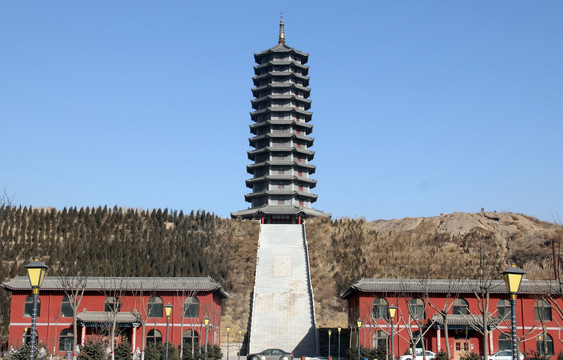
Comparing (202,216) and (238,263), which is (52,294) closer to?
(238,263)

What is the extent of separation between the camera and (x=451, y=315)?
133 feet

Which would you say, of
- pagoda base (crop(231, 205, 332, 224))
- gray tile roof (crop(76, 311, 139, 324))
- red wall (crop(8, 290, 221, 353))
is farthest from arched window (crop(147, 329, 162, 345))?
pagoda base (crop(231, 205, 332, 224))

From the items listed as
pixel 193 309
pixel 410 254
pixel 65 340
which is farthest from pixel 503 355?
pixel 65 340

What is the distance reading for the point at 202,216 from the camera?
227ft

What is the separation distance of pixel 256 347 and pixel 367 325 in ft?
24.9

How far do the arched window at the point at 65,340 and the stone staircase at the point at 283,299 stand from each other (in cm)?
1139

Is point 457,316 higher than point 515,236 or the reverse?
the reverse

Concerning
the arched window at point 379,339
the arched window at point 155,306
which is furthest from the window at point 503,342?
the arched window at point 155,306

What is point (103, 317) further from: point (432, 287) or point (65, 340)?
point (432, 287)

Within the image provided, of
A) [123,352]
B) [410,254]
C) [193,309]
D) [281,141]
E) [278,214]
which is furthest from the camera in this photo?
[281,141]

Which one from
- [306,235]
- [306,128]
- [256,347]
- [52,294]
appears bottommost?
[256,347]

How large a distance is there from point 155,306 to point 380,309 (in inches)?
560

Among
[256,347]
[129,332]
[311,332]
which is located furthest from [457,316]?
[129,332]

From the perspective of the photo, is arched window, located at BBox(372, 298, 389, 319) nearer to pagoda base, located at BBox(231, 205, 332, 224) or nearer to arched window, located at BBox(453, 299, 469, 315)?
arched window, located at BBox(453, 299, 469, 315)
